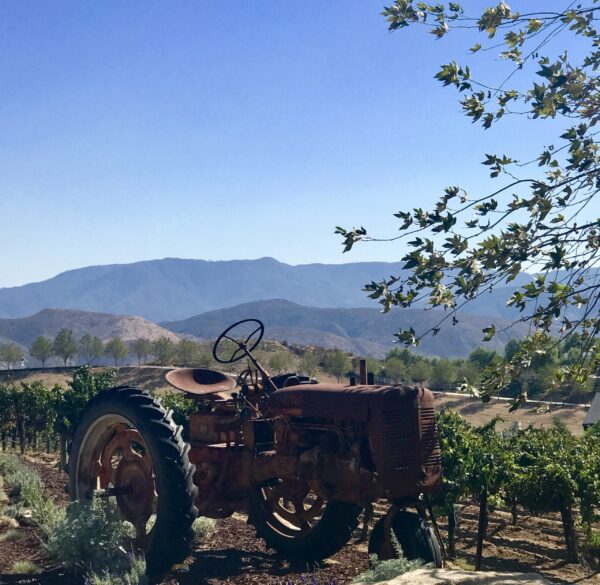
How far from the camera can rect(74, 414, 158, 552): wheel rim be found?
724 centimetres

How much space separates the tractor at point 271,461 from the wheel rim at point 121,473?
0.01m

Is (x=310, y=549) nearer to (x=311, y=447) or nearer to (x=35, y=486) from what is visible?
(x=311, y=447)

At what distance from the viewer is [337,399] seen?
21.8 ft

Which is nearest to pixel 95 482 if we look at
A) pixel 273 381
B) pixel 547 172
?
pixel 273 381

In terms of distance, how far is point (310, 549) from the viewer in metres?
7.34

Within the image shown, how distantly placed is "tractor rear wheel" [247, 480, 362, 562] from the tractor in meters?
0.01

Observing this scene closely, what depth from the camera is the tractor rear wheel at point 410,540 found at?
5.98m

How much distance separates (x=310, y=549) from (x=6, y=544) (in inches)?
139

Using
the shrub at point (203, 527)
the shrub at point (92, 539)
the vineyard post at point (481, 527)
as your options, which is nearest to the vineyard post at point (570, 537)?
the vineyard post at point (481, 527)

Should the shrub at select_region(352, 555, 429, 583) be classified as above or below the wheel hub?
below

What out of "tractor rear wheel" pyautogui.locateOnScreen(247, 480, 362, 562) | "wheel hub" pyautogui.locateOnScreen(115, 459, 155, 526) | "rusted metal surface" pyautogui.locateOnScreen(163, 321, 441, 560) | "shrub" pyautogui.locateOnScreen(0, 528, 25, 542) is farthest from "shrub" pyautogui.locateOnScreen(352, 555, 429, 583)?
"shrub" pyautogui.locateOnScreen(0, 528, 25, 542)

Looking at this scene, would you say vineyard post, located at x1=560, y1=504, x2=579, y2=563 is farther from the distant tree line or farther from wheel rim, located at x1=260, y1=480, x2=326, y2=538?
the distant tree line

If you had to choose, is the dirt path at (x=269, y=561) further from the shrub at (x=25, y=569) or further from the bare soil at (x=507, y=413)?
the bare soil at (x=507, y=413)

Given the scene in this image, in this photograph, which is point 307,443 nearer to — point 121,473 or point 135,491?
point 135,491
